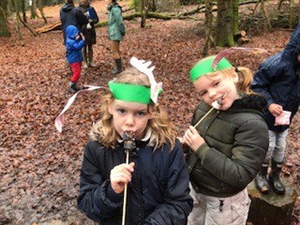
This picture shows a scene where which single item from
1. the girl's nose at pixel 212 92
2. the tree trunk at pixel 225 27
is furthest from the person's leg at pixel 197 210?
the tree trunk at pixel 225 27

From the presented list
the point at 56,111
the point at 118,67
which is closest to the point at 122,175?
the point at 56,111

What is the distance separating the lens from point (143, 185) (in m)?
2.13

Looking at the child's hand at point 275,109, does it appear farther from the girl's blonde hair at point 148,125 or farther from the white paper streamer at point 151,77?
the white paper streamer at point 151,77

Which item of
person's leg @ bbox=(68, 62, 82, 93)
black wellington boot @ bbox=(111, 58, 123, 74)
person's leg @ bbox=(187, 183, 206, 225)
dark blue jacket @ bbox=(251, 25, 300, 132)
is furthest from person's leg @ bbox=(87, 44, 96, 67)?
person's leg @ bbox=(187, 183, 206, 225)

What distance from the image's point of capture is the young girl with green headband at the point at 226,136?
2.24m

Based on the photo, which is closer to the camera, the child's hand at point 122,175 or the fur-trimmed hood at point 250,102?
the child's hand at point 122,175

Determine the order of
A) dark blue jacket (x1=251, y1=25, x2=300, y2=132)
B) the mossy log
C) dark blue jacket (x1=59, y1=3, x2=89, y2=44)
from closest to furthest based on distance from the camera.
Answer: dark blue jacket (x1=251, y1=25, x2=300, y2=132), the mossy log, dark blue jacket (x1=59, y1=3, x2=89, y2=44)

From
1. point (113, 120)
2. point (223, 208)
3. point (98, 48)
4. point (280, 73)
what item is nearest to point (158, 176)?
point (113, 120)

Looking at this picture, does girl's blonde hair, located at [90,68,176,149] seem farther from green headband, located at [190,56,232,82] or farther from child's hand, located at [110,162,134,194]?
green headband, located at [190,56,232,82]

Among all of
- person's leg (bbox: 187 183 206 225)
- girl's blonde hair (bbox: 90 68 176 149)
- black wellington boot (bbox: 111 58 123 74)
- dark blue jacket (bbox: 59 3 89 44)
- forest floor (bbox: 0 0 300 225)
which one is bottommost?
forest floor (bbox: 0 0 300 225)

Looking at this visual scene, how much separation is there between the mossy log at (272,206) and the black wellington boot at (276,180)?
0.06 metres

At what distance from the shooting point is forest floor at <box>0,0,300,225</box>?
4.51 metres

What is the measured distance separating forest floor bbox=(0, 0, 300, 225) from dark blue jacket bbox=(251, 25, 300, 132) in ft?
5.60

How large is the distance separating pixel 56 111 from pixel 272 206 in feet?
17.2
